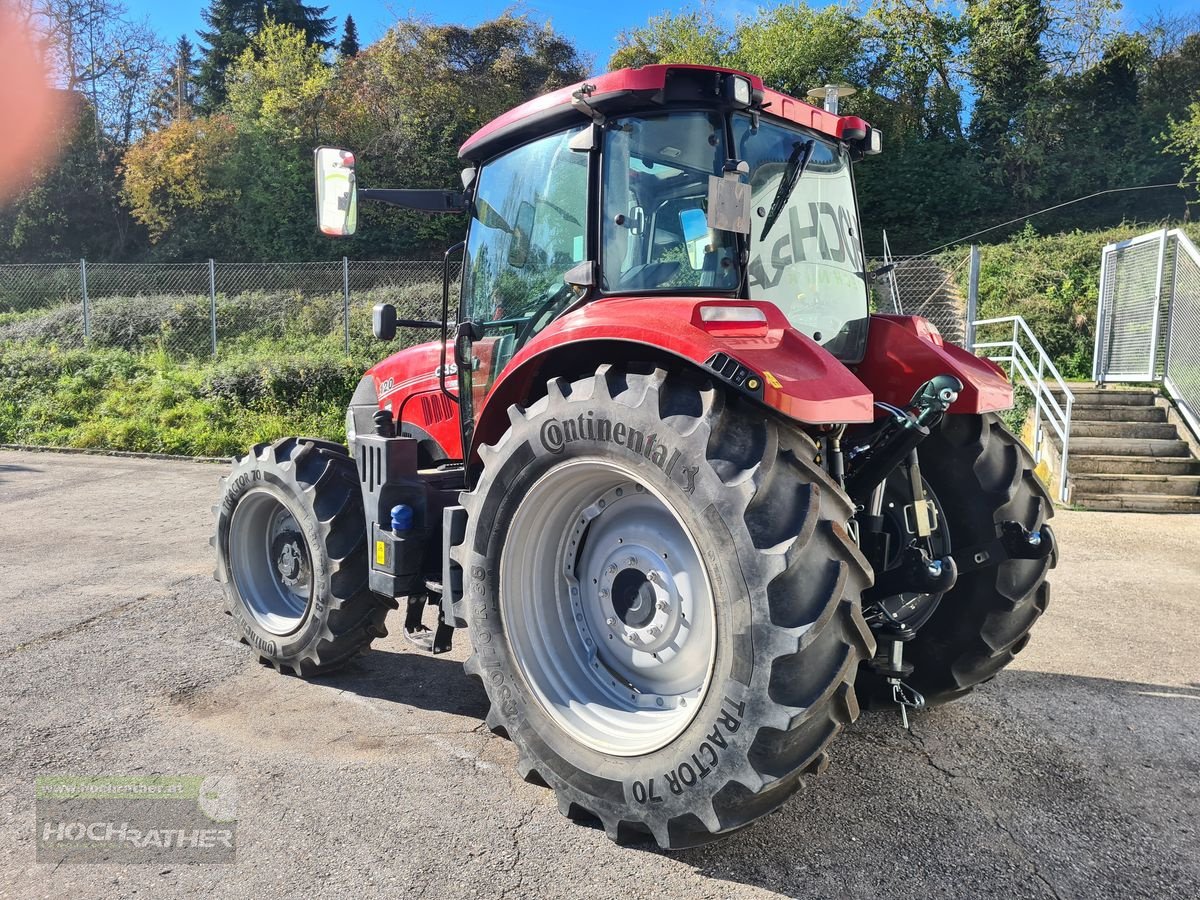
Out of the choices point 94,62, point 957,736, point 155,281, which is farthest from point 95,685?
point 94,62

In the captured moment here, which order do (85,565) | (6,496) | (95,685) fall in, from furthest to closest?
1. (6,496)
2. (85,565)
3. (95,685)

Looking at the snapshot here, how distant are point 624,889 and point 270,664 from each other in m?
2.41

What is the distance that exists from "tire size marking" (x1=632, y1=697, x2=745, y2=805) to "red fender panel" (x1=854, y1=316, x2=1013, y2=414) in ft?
5.40

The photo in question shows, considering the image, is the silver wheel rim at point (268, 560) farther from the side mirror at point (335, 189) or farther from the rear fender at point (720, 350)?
the rear fender at point (720, 350)

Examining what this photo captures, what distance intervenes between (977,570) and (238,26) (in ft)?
139

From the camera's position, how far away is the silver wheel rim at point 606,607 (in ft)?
8.49

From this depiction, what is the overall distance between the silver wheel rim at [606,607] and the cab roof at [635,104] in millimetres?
1277

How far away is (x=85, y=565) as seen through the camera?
5.88 metres

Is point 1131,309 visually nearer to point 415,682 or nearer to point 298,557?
point 415,682

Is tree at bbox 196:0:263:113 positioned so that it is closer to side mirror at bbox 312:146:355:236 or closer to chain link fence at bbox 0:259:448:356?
chain link fence at bbox 0:259:448:356

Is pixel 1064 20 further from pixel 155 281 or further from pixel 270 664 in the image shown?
pixel 270 664

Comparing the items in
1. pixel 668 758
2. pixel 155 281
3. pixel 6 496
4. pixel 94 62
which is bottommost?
pixel 6 496

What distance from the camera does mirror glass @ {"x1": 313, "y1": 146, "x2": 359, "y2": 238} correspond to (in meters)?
3.33

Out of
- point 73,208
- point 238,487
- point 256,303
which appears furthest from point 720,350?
point 73,208
